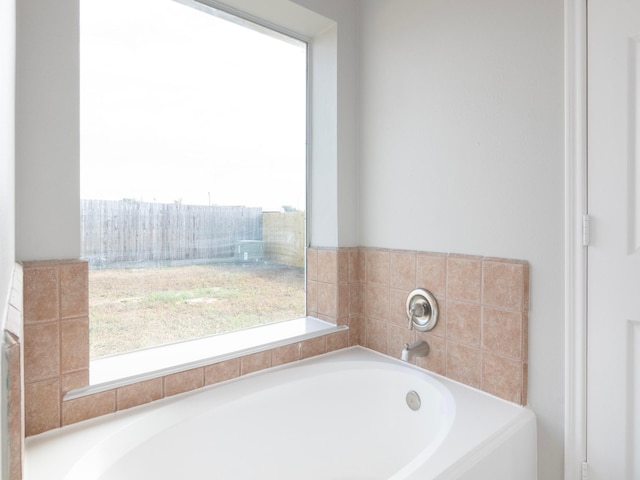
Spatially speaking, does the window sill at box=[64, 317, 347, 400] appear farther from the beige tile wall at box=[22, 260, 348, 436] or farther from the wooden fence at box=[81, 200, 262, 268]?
the wooden fence at box=[81, 200, 262, 268]

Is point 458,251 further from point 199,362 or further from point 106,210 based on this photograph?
point 106,210

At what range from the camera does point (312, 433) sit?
1528mm

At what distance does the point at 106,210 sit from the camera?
4.72ft

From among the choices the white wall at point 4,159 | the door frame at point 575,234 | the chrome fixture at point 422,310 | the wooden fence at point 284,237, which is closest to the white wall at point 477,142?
the door frame at point 575,234

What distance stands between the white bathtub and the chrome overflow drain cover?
2 cm

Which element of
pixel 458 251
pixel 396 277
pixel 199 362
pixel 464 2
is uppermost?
pixel 464 2

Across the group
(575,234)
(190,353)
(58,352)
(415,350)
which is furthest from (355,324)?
(58,352)

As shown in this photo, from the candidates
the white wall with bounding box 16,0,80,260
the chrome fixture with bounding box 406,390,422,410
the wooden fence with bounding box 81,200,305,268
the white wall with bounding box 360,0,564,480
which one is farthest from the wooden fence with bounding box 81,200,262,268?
the chrome fixture with bounding box 406,390,422,410

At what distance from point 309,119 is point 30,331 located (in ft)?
5.03

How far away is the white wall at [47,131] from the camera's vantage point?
110 centimetres

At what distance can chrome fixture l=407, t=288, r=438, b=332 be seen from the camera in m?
1.55

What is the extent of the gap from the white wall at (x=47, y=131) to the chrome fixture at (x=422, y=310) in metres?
1.29

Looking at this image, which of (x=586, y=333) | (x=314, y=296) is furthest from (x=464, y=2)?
(x=314, y=296)

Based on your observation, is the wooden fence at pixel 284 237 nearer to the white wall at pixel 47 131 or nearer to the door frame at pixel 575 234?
the white wall at pixel 47 131
